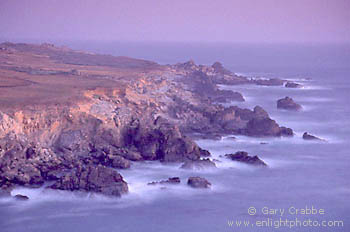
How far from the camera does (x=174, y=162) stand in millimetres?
18250

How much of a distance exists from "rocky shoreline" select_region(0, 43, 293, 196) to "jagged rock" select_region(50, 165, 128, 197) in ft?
0.09

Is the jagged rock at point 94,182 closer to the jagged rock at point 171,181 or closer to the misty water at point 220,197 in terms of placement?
the misty water at point 220,197

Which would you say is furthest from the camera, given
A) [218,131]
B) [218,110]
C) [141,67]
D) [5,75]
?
[141,67]

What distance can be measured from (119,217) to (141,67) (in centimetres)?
2201

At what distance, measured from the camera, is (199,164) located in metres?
17.8

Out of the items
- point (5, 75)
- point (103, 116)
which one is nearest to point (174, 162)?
point (103, 116)

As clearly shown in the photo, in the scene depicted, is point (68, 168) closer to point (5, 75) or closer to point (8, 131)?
point (8, 131)

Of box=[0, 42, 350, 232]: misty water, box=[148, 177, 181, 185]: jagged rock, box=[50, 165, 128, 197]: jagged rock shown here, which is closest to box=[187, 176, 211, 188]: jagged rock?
box=[0, 42, 350, 232]: misty water

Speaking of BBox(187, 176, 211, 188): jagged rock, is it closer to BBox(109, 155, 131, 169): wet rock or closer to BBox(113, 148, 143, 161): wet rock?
BBox(109, 155, 131, 169): wet rock

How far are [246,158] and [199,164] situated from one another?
6.15ft

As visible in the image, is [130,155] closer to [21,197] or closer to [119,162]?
[119,162]

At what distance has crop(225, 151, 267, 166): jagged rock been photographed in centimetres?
1864

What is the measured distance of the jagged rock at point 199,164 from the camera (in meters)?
17.7

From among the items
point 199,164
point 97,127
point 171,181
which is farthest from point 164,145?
point 97,127
